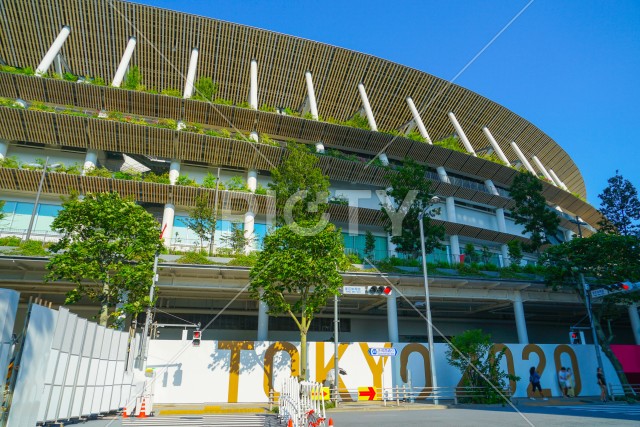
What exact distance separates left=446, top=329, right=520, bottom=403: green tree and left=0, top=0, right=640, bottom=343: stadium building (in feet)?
19.4

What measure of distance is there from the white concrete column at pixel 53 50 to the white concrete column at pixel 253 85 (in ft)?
49.7

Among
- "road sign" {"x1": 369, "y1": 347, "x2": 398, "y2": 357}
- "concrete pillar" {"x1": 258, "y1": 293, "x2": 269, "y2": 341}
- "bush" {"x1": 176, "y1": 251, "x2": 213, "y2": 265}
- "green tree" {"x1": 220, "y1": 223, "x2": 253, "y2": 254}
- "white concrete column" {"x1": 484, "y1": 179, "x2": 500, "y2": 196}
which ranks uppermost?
"white concrete column" {"x1": 484, "y1": 179, "x2": 500, "y2": 196}

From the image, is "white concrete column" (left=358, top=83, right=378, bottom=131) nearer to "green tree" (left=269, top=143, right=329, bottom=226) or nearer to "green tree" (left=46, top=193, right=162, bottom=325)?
"green tree" (left=269, top=143, right=329, bottom=226)

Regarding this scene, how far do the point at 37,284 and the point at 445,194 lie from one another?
32.7m

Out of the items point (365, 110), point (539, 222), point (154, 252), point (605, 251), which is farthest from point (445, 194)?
point (154, 252)

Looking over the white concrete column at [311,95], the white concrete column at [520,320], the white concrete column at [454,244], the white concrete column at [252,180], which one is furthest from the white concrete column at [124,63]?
the white concrete column at [520,320]

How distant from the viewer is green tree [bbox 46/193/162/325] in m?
18.8

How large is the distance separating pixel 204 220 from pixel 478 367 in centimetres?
1996

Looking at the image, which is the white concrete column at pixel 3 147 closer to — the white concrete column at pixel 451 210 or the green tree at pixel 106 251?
the green tree at pixel 106 251

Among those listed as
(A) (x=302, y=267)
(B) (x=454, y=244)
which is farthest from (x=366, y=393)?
(B) (x=454, y=244)

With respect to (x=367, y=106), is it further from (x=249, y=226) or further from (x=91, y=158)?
(x=91, y=158)

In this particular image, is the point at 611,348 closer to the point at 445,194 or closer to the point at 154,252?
the point at 445,194

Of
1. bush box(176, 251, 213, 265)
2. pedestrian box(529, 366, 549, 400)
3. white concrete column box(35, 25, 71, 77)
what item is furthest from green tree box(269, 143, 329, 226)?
white concrete column box(35, 25, 71, 77)

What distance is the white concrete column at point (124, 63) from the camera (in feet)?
105
